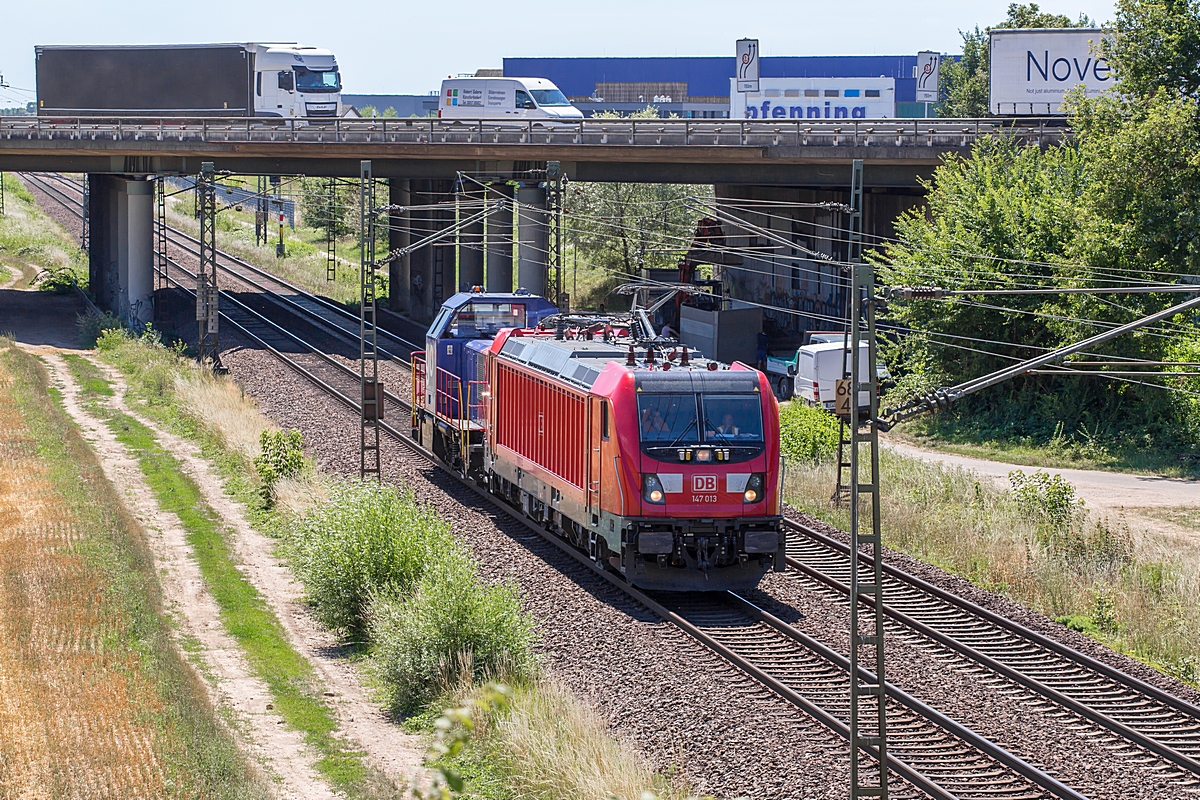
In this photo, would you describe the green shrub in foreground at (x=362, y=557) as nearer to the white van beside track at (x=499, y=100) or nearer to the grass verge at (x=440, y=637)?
the grass verge at (x=440, y=637)

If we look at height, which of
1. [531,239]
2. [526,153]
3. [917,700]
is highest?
[526,153]

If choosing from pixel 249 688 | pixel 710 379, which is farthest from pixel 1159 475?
pixel 249 688

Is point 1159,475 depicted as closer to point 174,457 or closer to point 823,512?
point 823,512

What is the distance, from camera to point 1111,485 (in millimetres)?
30906

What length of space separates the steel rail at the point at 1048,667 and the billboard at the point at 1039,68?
36.1 metres

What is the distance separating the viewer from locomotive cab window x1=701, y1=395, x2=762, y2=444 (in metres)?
18.6

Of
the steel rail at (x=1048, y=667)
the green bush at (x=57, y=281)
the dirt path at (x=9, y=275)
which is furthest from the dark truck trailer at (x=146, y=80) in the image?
the steel rail at (x=1048, y=667)

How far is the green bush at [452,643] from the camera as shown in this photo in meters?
15.8

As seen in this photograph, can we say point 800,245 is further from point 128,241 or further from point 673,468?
point 673,468

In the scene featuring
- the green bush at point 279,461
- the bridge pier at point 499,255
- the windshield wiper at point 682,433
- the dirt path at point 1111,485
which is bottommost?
the dirt path at point 1111,485

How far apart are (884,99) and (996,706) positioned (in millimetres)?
76057

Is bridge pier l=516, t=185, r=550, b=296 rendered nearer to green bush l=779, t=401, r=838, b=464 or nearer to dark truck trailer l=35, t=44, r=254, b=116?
dark truck trailer l=35, t=44, r=254, b=116

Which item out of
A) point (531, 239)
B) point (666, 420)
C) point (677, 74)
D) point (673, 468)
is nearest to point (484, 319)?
point (666, 420)

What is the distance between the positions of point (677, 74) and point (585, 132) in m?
107
